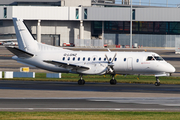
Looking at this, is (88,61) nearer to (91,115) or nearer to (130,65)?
(130,65)

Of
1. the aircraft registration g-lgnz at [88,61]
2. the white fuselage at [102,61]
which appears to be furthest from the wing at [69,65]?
the white fuselage at [102,61]

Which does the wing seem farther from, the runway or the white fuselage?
the runway

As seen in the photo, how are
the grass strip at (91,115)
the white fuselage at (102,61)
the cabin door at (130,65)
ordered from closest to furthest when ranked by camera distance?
the grass strip at (91,115) → the white fuselage at (102,61) → the cabin door at (130,65)

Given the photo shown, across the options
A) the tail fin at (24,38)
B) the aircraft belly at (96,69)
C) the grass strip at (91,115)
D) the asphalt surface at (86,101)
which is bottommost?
the asphalt surface at (86,101)

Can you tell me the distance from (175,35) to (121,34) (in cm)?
1729

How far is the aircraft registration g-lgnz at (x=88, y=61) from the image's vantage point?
33531 mm

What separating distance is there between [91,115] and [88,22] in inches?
3758

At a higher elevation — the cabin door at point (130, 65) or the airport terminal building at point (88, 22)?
the airport terminal building at point (88, 22)

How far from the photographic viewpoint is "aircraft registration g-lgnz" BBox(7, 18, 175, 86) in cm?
3353

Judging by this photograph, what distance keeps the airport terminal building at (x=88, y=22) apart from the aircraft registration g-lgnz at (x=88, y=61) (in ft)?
228

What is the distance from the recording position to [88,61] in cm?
3497

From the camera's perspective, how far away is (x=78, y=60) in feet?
116

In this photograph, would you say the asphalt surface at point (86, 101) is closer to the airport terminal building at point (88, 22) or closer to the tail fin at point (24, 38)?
the tail fin at point (24, 38)

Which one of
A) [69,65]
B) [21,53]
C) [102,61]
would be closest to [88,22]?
[21,53]
